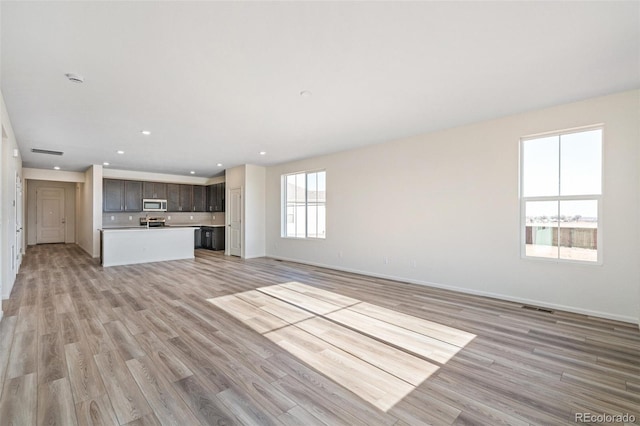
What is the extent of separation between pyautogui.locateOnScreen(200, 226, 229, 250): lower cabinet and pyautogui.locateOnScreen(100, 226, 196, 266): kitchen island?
1739 millimetres

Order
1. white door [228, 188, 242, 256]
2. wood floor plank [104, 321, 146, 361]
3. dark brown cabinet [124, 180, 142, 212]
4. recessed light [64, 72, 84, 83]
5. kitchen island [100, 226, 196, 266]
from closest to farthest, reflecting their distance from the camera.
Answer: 1. wood floor plank [104, 321, 146, 361]
2. recessed light [64, 72, 84, 83]
3. kitchen island [100, 226, 196, 266]
4. white door [228, 188, 242, 256]
5. dark brown cabinet [124, 180, 142, 212]

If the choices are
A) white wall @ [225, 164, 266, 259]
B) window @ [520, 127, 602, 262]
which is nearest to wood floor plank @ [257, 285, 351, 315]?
window @ [520, 127, 602, 262]

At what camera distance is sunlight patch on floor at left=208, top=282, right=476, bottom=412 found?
223 cm

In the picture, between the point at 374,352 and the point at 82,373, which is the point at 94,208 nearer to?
the point at 82,373

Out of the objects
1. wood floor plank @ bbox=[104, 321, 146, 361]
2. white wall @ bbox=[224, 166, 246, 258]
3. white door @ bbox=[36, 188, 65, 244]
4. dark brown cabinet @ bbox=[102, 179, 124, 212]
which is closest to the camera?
wood floor plank @ bbox=[104, 321, 146, 361]

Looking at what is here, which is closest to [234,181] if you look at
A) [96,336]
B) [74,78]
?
[74,78]

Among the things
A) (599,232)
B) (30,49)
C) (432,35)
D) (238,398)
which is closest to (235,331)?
(238,398)

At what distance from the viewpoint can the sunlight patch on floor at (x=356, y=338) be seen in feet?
7.31

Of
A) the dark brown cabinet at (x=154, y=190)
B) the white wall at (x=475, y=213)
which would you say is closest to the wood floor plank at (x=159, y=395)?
the white wall at (x=475, y=213)

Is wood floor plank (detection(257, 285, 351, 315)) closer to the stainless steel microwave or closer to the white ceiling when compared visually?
the white ceiling

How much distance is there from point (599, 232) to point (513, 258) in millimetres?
971

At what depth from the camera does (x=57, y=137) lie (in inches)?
202

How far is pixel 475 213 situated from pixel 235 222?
647 centimetres

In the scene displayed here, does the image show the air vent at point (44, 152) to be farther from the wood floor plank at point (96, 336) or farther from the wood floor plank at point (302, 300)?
the wood floor plank at point (302, 300)
